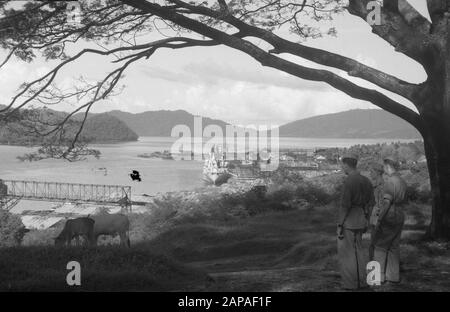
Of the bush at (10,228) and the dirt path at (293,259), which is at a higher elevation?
the dirt path at (293,259)

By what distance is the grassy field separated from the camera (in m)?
7.56

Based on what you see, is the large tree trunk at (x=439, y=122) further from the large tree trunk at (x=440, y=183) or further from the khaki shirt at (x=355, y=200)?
the khaki shirt at (x=355, y=200)

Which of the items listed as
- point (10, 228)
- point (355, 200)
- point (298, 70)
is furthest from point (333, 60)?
point (10, 228)

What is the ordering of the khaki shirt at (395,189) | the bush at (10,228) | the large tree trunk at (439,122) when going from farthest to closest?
the bush at (10,228) → the large tree trunk at (439,122) → the khaki shirt at (395,189)

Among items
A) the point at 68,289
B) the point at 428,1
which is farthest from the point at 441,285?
the point at 428,1

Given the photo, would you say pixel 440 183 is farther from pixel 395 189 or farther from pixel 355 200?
pixel 355 200

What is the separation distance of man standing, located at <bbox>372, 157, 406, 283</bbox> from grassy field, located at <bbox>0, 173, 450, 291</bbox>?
28 centimetres

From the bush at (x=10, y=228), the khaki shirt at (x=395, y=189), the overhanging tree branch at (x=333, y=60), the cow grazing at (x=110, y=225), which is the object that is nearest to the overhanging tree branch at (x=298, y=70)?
the overhanging tree branch at (x=333, y=60)

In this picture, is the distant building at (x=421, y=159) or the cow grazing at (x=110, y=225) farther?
the distant building at (x=421, y=159)

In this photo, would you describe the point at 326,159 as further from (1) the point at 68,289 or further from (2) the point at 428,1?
(1) the point at 68,289

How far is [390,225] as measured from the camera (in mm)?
7496

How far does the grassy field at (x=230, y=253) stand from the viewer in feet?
24.8

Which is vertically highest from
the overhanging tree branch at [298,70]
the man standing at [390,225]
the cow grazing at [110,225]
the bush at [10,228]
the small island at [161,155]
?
the overhanging tree branch at [298,70]

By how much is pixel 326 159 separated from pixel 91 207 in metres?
19.2
